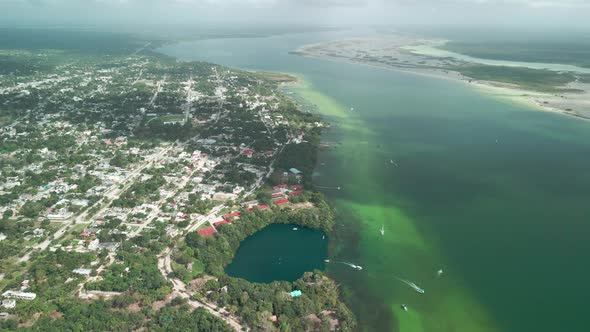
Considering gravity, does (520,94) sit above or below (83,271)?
above

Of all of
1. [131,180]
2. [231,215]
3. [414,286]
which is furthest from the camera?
[131,180]

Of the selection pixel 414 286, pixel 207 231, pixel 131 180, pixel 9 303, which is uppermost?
pixel 131 180

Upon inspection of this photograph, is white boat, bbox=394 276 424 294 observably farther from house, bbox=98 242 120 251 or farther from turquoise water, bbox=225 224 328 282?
house, bbox=98 242 120 251

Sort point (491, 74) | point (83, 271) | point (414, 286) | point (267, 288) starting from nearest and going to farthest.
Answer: point (267, 288), point (83, 271), point (414, 286), point (491, 74)

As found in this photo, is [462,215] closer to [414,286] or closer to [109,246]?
[414,286]

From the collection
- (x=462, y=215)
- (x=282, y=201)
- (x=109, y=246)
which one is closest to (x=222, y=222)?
(x=282, y=201)

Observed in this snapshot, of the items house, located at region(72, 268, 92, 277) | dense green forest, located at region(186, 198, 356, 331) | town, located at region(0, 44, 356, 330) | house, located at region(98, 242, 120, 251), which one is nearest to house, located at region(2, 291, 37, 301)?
town, located at region(0, 44, 356, 330)

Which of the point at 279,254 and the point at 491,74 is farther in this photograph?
the point at 491,74
